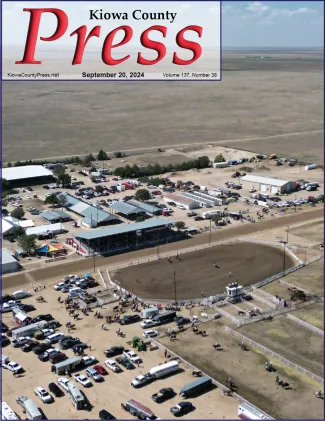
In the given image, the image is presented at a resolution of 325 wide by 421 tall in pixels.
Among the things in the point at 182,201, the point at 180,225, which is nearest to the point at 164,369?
the point at 180,225

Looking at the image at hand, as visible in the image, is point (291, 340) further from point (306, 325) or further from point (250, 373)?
point (250, 373)

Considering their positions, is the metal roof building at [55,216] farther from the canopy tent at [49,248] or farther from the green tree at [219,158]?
the green tree at [219,158]

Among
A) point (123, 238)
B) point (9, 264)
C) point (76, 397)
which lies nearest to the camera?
point (76, 397)

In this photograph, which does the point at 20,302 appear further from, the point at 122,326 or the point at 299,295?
the point at 299,295

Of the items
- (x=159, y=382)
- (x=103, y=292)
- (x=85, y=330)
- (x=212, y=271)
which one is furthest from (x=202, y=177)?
(x=159, y=382)

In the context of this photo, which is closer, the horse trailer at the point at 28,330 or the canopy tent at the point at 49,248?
the horse trailer at the point at 28,330

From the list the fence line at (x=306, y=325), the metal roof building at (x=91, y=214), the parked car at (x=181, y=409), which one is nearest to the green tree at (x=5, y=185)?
the metal roof building at (x=91, y=214)
